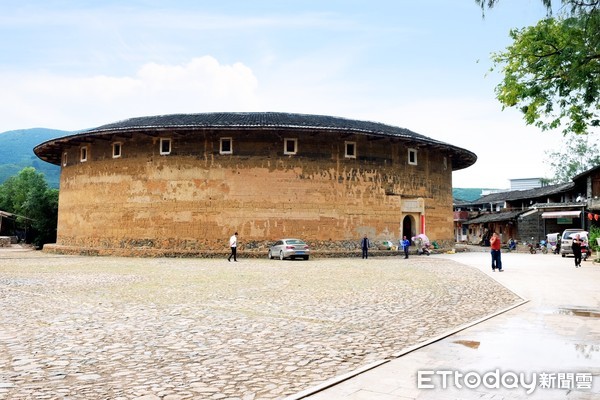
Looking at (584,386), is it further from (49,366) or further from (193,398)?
(49,366)

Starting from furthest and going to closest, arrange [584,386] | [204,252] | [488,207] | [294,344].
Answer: [488,207] → [204,252] → [294,344] → [584,386]

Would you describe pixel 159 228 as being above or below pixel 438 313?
above

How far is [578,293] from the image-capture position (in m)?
10.6

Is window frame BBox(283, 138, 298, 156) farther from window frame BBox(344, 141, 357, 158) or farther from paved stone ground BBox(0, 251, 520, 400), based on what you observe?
Answer: paved stone ground BBox(0, 251, 520, 400)

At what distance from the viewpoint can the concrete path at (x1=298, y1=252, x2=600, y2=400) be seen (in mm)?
4062

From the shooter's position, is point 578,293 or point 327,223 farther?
point 327,223

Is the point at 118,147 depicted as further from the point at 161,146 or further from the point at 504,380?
the point at 504,380

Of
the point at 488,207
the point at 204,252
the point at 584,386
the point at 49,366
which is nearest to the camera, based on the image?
the point at 584,386

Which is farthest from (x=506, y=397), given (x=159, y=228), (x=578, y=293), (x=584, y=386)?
(x=159, y=228)

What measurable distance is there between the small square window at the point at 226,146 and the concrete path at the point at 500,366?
20124 mm

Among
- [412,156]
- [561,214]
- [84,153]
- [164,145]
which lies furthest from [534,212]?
[84,153]

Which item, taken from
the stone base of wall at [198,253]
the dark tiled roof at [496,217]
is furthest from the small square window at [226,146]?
the dark tiled roof at [496,217]

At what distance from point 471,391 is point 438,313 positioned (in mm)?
3944

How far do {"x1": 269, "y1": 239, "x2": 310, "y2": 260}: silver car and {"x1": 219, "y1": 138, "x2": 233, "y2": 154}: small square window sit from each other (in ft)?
19.3
